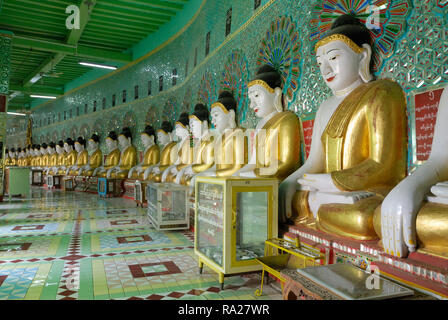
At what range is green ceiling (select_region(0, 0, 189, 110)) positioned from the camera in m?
7.87

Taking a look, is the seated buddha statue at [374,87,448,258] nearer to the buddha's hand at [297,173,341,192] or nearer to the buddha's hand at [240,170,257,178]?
the buddha's hand at [297,173,341,192]

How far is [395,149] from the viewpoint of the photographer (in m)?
2.42

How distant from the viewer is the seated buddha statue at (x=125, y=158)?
907 centimetres

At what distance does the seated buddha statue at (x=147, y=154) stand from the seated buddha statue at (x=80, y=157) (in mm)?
3989

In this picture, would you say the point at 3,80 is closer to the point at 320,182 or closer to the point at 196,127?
the point at 196,127

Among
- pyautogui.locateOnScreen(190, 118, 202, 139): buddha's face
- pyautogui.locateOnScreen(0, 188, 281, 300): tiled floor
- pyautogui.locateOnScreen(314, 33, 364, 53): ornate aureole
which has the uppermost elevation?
pyautogui.locateOnScreen(314, 33, 364, 53): ornate aureole

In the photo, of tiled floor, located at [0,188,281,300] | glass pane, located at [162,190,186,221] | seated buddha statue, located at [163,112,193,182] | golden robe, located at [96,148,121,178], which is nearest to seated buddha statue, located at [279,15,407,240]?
tiled floor, located at [0,188,281,300]

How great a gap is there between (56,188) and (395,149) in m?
12.5

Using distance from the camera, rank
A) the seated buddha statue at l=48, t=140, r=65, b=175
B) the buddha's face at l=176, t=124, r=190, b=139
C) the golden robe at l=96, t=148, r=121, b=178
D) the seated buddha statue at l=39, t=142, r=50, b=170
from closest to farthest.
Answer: the buddha's face at l=176, t=124, r=190, b=139 < the golden robe at l=96, t=148, r=121, b=178 < the seated buddha statue at l=48, t=140, r=65, b=175 < the seated buddha statue at l=39, t=142, r=50, b=170

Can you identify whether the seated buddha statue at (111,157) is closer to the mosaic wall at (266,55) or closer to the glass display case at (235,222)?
the mosaic wall at (266,55)

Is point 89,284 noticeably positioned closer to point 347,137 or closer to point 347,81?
point 347,137

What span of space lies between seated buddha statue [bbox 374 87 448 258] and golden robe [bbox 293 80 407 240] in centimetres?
20

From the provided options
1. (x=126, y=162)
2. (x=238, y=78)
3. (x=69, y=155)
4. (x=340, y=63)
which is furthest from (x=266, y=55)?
(x=69, y=155)

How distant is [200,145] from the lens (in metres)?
6.11
